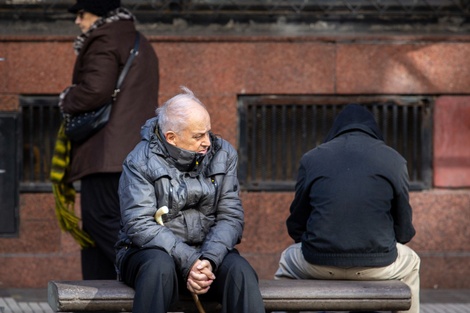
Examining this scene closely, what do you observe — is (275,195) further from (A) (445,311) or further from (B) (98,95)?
(B) (98,95)

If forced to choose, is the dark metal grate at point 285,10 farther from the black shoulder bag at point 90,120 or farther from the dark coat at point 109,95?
the black shoulder bag at point 90,120

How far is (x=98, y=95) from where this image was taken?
292 inches

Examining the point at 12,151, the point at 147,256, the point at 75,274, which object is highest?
the point at 147,256

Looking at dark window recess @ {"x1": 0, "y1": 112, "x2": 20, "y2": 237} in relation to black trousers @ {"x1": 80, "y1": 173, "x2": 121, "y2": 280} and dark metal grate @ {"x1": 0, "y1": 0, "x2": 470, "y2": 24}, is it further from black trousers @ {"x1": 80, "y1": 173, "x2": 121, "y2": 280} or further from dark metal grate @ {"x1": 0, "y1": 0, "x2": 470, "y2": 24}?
black trousers @ {"x1": 80, "y1": 173, "x2": 121, "y2": 280}

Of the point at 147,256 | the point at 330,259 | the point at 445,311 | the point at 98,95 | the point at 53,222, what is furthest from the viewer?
the point at 53,222

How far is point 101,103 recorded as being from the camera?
7453 millimetres

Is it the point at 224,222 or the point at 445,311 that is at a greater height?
the point at 224,222

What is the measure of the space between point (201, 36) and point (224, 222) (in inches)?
136

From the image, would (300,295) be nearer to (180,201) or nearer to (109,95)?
(180,201)

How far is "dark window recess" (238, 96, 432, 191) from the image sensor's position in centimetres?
959

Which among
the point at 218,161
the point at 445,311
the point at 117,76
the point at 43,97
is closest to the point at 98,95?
the point at 117,76

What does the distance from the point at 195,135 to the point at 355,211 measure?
3.05 ft

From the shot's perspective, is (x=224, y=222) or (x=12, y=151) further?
(x=12, y=151)

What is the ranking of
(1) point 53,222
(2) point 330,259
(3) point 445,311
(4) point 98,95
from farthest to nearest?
(1) point 53,222 → (3) point 445,311 → (4) point 98,95 → (2) point 330,259
